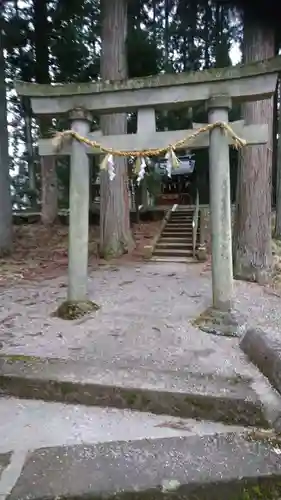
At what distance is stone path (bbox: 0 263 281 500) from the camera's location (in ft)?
5.89

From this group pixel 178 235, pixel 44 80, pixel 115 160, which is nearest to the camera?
pixel 115 160

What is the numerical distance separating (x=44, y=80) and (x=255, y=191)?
7.17 m

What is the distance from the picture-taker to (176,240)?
9547 millimetres

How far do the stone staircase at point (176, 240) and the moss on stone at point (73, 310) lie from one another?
377 centimetres

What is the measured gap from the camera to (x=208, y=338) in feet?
12.9

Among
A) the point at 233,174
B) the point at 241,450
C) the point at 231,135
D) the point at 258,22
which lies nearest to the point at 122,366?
the point at 241,450

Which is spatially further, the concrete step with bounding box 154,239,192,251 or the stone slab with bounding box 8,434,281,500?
the concrete step with bounding box 154,239,192,251

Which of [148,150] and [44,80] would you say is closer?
[148,150]

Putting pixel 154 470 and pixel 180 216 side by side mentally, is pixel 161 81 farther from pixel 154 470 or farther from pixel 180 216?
pixel 180 216

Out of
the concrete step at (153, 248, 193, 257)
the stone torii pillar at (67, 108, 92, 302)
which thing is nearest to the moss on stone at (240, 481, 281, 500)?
the stone torii pillar at (67, 108, 92, 302)

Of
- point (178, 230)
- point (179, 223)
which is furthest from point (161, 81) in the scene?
point (179, 223)

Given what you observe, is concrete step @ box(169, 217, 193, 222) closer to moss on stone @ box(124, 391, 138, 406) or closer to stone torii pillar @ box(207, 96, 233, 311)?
stone torii pillar @ box(207, 96, 233, 311)

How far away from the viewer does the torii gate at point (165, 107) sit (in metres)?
3.97

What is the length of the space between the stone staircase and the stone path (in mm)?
3666
